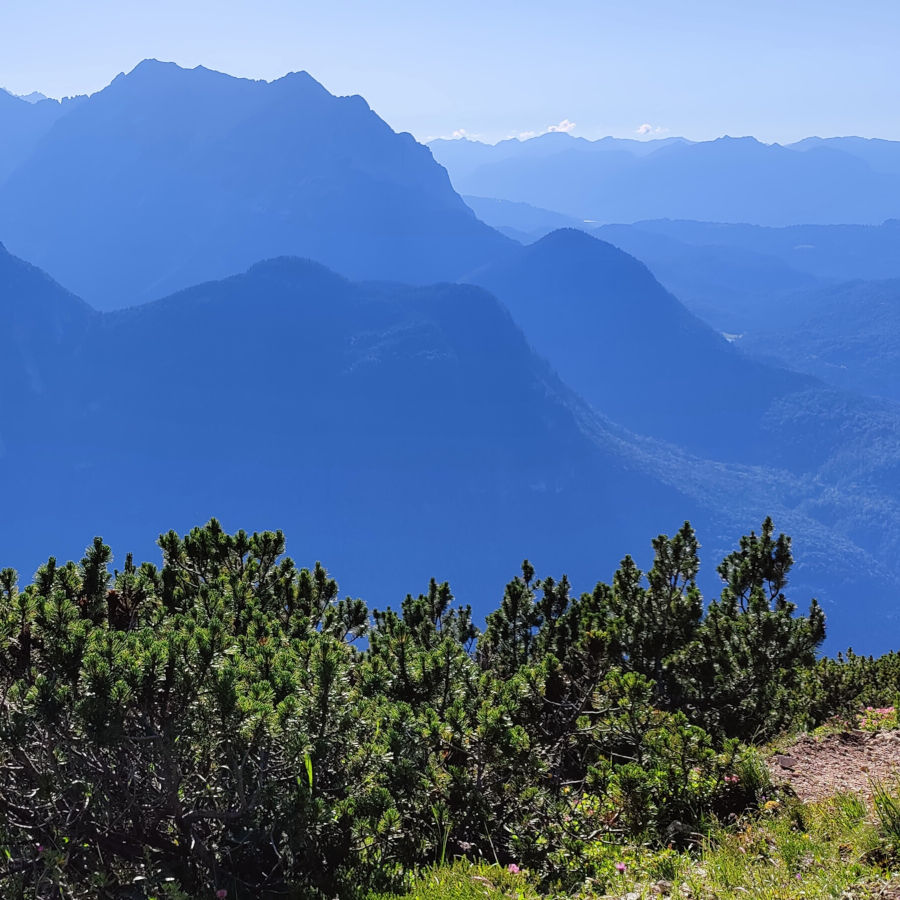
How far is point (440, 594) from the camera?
8.73 meters

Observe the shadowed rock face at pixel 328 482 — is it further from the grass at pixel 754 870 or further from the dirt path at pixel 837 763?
the grass at pixel 754 870

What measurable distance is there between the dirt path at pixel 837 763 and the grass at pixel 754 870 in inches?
29.2

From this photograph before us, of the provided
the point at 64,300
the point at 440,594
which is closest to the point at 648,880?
the point at 440,594

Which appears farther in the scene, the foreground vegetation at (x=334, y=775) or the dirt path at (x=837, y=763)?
the dirt path at (x=837, y=763)

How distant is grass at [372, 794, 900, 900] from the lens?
3557mm

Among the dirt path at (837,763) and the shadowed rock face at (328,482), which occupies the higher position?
the shadowed rock face at (328,482)

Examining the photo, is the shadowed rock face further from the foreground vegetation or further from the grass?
the grass

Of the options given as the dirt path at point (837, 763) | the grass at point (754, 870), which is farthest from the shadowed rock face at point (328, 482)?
the grass at point (754, 870)

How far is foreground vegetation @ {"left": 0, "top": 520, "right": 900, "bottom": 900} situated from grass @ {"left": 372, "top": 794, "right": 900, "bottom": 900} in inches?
0.6

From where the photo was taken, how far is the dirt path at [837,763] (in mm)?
5090

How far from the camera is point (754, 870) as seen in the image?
3.75m

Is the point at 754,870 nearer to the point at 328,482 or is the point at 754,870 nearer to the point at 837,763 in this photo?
the point at 837,763

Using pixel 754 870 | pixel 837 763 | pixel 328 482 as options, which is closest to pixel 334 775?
pixel 754 870

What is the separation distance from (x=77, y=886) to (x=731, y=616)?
20.5 feet
